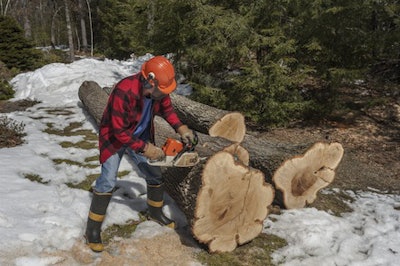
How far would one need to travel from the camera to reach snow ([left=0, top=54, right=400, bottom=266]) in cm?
363

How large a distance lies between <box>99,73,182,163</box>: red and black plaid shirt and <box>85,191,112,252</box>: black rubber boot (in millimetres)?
406

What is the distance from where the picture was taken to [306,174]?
4820 mm

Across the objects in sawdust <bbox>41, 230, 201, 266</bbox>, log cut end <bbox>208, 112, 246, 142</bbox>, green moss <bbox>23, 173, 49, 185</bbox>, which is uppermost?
log cut end <bbox>208, 112, 246, 142</bbox>

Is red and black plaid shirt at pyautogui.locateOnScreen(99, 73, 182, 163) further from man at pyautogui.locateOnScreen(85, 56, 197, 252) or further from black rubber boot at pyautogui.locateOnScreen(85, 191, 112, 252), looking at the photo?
black rubber boot at pyautogui.locateOnScreen(85, 191, 112, 252)

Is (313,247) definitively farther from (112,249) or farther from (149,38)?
(149,38)

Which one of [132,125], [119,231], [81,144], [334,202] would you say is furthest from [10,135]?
[334,202]

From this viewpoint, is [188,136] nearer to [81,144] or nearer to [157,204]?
[157,204]

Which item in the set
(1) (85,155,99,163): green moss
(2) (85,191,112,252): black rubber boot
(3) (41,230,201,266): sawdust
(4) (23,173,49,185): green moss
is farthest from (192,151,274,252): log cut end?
(1) (85,155,99,163): green moss

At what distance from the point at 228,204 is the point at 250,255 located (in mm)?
612

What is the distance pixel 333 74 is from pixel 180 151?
17.6 ft

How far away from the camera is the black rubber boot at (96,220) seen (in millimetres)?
3627

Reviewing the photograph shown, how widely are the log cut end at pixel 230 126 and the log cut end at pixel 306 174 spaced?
1.59 m

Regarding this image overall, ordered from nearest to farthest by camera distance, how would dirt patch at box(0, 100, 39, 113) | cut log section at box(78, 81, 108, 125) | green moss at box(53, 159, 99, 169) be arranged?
green moss at box(53, 159, 99, 169)
cut log section at box(78, 81, 108, 125)
dirt patch at box(0, 100, 39, 113)

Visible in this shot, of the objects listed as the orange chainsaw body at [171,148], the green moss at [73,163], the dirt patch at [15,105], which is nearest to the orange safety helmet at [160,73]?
the orange chainsaw body at [171,148]
